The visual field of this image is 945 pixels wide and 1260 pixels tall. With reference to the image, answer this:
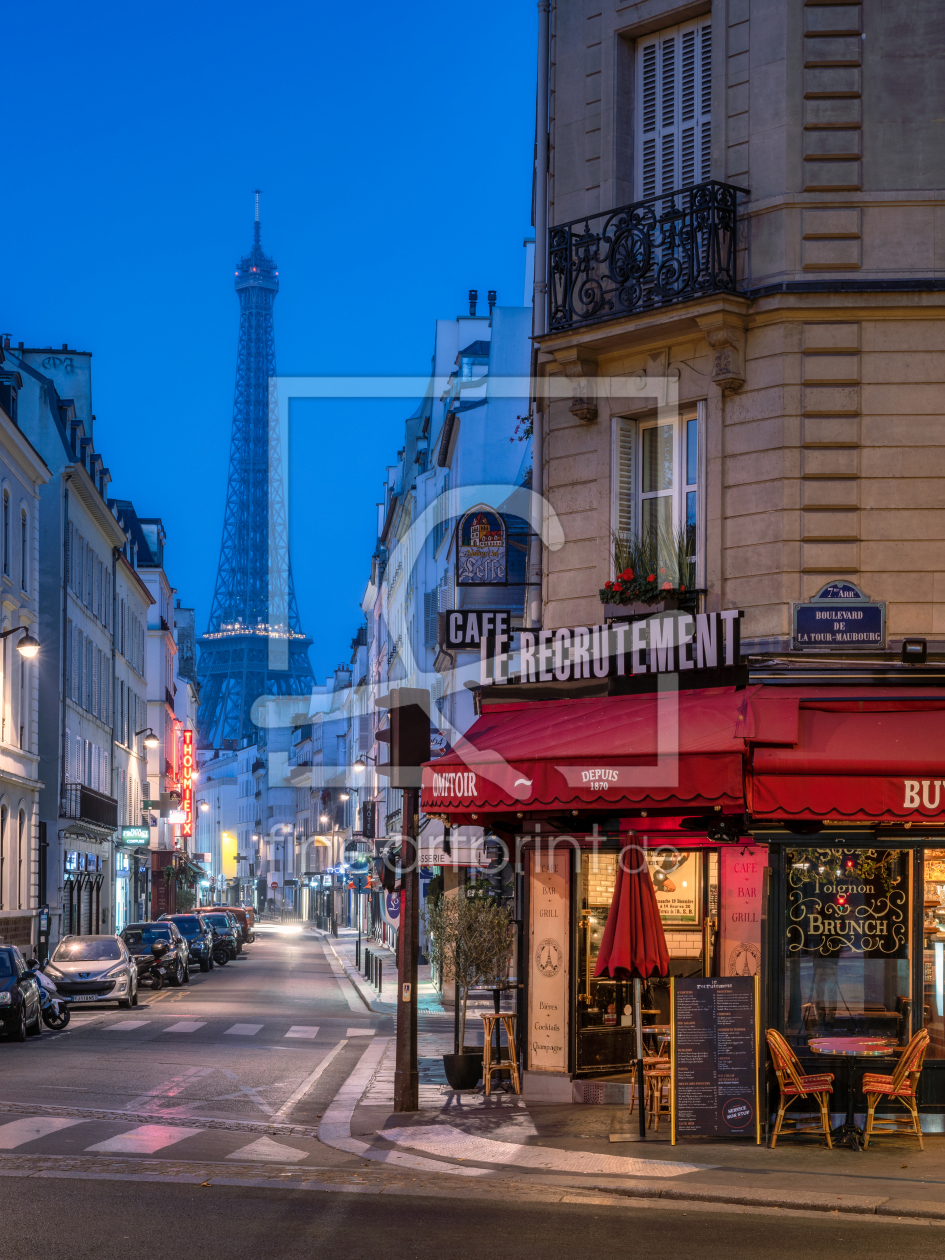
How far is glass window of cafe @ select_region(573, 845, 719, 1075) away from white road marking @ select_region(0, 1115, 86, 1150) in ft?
17.5

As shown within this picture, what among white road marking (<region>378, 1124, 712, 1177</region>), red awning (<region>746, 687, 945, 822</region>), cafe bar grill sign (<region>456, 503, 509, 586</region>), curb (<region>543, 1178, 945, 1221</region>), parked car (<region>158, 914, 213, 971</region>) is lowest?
parked car (<region>158, 914, 213, 971</region>)

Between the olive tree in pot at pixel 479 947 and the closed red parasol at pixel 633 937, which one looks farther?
the olive tree in pot at pixel 479 947

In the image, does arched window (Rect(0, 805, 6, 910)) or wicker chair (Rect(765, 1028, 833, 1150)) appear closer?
wicker chair (Rect(765, 1028, 833, 1150))

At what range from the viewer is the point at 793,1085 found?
14.2 meters

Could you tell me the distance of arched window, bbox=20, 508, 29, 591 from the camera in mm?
44719

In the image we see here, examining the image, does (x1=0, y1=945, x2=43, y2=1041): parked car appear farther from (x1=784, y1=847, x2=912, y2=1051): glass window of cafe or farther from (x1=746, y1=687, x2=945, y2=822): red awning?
(x1=746, y1=687, x2=945, y2=822): red awning

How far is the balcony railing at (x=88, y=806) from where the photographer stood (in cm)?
5091

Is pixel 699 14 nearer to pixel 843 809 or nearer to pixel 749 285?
pixel 749 285

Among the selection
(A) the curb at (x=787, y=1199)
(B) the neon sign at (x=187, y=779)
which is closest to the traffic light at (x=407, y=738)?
(A) the curb at (x=787, y=1199)

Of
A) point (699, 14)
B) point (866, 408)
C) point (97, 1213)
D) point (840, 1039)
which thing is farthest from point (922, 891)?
point (699, 14)

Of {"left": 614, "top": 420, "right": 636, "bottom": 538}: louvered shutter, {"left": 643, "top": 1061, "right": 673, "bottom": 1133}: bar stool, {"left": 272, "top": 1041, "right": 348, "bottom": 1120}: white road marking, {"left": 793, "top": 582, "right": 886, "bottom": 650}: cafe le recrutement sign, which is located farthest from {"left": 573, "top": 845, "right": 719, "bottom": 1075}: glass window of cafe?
{"left": 614, "top": 420, "right": 636, "bottom": 538}: louvered shutter

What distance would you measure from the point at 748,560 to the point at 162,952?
93.9 ft

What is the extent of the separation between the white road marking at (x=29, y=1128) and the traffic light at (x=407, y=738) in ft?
14.6

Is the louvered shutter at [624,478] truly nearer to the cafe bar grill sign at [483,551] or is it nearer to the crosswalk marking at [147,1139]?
the cafe bar grill sign at [483,551]
